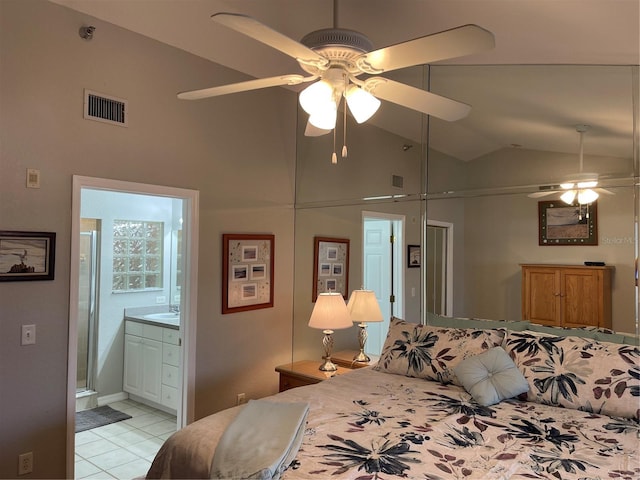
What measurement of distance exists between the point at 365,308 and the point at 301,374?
0.74 meters

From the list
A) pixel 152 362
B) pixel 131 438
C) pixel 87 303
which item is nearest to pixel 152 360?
pixel 152 362

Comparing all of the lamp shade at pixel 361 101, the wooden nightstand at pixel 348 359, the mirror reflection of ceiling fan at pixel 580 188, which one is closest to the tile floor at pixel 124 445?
the wooden nightstand at pixel 348 359

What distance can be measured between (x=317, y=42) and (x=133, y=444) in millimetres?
3473

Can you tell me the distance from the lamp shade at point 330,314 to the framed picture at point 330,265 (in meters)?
0.58

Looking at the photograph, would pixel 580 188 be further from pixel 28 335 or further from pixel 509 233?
pixel 28 335

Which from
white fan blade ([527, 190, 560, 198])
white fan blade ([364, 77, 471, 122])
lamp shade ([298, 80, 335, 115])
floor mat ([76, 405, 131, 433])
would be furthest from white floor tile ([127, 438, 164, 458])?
white fan blade ([527, 190, 560, 198])

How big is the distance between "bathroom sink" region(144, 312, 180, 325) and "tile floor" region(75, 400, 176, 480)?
0.90 metres

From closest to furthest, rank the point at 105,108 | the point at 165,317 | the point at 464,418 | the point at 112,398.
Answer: the point at 464,418 → the point at 105,108 → the point at 112,398 → the point at 165,317

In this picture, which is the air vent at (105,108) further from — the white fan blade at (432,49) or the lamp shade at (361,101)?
the white fan blade at (432,49)

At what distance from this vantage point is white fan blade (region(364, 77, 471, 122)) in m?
2.02

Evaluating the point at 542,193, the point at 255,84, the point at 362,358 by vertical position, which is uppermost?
the point at 255,84

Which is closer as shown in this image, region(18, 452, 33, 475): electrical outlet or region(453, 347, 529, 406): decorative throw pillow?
region(453, 347, 529, 406): decorative throw pillow

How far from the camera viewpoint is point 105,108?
287 cm

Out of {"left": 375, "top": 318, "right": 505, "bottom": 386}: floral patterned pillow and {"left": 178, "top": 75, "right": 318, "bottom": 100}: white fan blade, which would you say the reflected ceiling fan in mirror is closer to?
{"left": 178, "top": 75, "right": 318, "bottom": 100}: white fan blade
